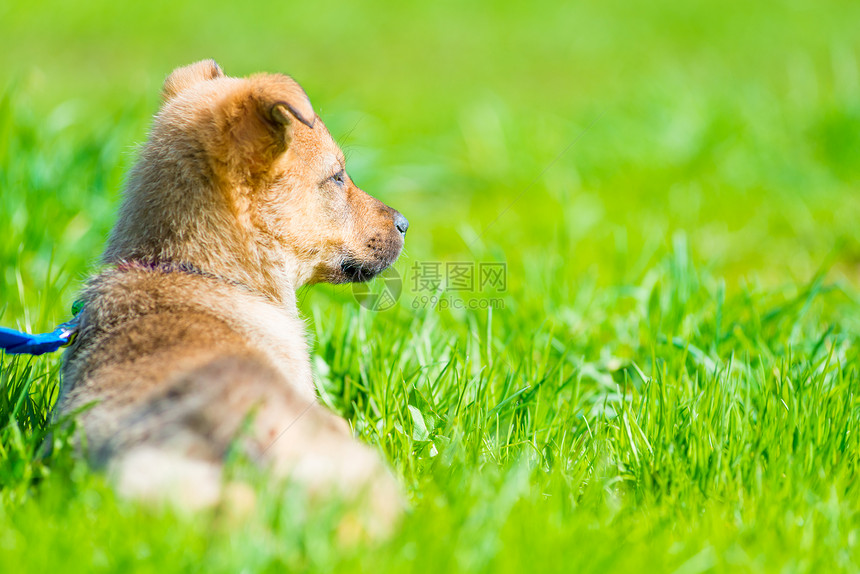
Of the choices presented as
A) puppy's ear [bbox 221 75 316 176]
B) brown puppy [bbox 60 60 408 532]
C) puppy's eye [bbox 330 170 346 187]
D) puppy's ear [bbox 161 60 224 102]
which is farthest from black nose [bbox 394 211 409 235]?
puppy's ear [bbox 161 60 224 102]

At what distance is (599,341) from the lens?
4059 mm

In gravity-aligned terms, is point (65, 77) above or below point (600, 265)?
above

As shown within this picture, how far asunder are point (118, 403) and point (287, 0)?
40.2 ft

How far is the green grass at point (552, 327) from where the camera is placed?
2137 millimetres

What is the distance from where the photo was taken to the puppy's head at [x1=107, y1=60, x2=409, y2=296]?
2.75 m

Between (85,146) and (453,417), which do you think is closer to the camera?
(453,417)

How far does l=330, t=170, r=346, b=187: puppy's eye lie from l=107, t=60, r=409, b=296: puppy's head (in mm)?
46

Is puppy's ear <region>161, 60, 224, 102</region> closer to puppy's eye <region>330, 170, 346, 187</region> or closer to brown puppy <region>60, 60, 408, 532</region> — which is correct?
brown puppy <region>60, 60, 408, 532</region>

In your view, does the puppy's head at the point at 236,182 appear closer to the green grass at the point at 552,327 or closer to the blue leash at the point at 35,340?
the blue leash at the point at 35,340

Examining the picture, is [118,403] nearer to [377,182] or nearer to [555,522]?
[555,522]

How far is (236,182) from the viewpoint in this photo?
2807mm

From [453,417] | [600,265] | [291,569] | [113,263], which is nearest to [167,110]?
[113,263]

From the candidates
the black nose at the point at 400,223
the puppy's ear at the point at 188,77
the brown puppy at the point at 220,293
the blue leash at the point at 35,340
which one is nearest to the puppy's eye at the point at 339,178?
the brown puppy at the point at 220,293

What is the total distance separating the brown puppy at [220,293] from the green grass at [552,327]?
0.44 feet
